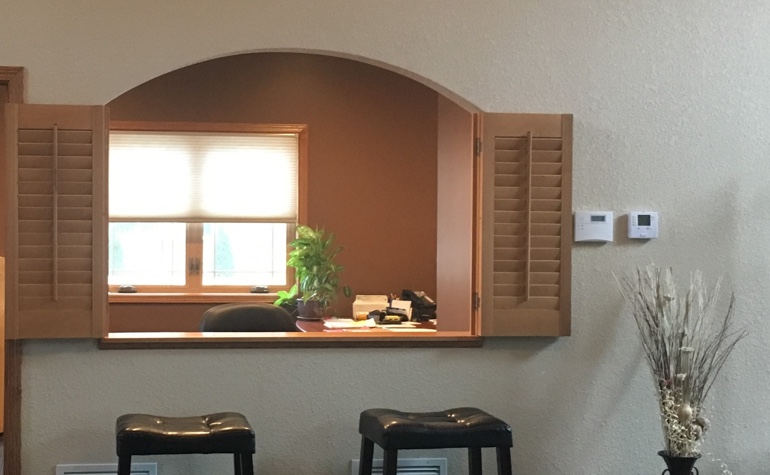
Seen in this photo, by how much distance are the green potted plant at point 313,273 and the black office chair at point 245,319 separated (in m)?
1.45

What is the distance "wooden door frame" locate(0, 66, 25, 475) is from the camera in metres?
3.37

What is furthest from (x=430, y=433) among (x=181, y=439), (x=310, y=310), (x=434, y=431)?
(x=310, y=310)

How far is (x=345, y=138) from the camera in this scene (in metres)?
6.67

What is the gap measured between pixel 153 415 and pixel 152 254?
3429 millimetres

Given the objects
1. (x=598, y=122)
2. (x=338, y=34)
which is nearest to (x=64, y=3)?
(x=338, y=34)

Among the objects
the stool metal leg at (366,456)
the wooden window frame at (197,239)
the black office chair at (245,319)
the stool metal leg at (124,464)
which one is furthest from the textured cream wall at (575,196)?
the wooden window frame at (197,239)

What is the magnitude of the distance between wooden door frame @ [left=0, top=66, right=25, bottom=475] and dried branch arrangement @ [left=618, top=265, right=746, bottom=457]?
2461 millimetres

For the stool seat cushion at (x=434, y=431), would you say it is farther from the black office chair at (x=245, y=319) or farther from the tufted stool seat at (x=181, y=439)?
the black office chair at (x=245, y=319)

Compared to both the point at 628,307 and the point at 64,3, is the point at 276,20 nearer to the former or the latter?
the point at 64,3

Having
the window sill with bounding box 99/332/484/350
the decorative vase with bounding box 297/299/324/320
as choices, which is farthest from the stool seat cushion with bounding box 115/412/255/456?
the decorative vase with bounding box 297/299/324/320

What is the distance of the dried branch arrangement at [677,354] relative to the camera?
3.40 metres

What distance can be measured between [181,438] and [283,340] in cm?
72

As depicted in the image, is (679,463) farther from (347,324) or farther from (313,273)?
(313,273)

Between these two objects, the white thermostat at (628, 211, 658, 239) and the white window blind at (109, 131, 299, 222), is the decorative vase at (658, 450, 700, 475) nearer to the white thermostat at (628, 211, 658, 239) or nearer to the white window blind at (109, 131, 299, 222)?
the white thermostat at (628, 211, 658, 239)
